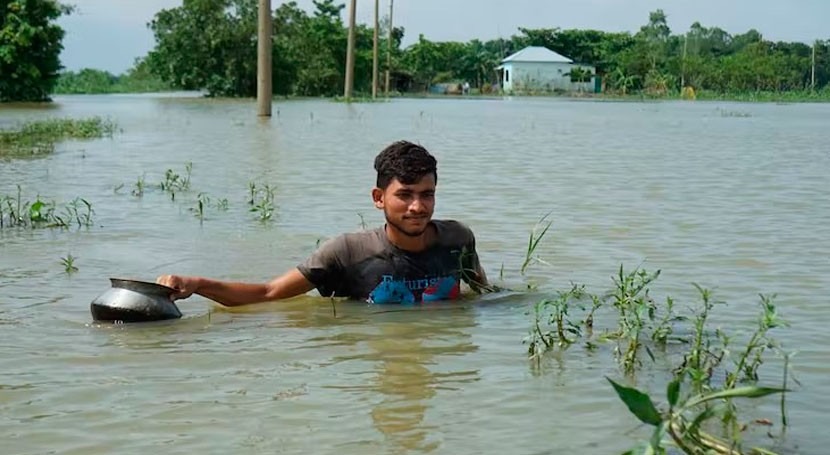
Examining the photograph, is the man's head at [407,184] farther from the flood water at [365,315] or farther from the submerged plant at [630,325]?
the submerged plant at [630,325]

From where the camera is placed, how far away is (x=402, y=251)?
5.74 metres

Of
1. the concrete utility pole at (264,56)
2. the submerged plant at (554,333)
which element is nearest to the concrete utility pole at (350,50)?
the concrete utility pole at (264,56)

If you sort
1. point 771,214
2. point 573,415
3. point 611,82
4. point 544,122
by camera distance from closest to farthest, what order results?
1. point 573,415
2. point 771,214
3. point 544,122
4. point 611,82

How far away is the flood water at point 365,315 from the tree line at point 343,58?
34.7m

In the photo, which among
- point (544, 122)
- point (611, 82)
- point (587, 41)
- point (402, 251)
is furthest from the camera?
point (587, 41)

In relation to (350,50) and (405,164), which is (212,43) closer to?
(350,50)

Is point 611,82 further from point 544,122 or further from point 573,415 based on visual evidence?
point 573,415

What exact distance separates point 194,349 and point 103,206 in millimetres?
5847

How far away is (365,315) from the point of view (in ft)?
18.6

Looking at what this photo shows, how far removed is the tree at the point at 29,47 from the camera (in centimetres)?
4384

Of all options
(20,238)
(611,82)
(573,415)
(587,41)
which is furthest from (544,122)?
(587,41)

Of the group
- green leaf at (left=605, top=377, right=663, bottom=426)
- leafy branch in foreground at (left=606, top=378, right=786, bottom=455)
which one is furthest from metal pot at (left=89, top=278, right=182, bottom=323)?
green leaf at (left=605, top=377, right=663, bottom=426)

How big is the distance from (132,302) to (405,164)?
1.40 metres

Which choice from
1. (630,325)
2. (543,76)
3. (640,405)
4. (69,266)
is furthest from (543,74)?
(640,405)
